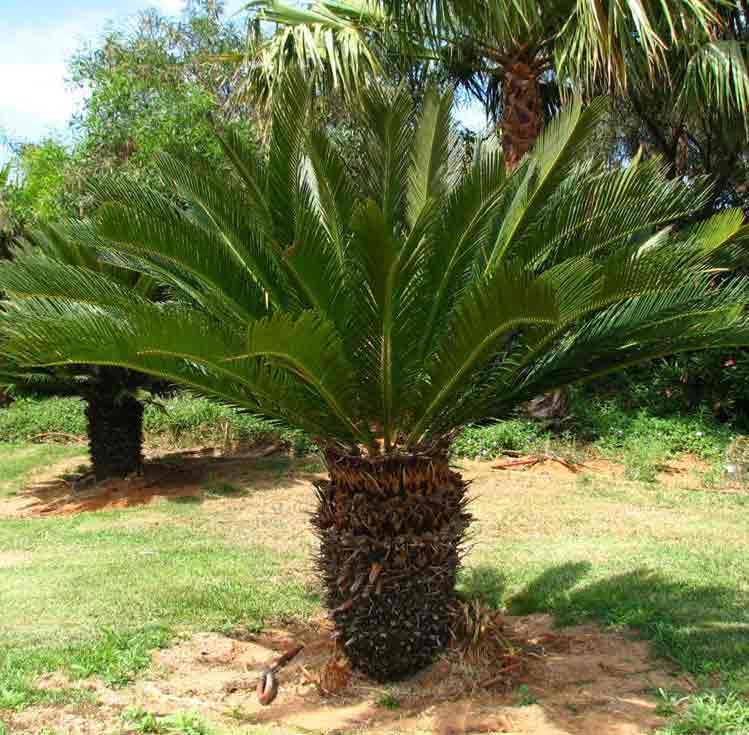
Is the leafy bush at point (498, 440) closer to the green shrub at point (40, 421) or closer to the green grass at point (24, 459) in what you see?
the green grass at point (24, 459)

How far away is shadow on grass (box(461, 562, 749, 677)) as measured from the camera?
4.56 meters

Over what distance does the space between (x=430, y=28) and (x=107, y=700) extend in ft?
23.5

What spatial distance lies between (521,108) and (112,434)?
20.7ft

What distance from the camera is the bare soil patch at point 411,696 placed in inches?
152

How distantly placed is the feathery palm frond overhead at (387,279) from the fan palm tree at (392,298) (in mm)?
12

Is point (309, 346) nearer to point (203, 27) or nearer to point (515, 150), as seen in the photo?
point (515, 150)

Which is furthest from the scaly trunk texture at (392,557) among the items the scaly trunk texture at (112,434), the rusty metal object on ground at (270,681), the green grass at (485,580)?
the scaly trunk texture at (112,434)

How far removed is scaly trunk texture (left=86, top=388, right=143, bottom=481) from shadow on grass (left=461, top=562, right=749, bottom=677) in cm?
545

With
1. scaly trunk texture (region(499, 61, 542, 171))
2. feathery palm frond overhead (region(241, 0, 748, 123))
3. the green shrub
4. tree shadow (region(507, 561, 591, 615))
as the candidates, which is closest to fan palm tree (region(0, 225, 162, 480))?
feathery palm frond overhead (region(241, 0, 748, 123))

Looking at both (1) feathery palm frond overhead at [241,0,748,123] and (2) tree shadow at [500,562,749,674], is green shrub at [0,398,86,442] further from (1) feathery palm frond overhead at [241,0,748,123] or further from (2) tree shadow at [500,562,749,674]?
(2) tree shadow at [500,562,749,674]

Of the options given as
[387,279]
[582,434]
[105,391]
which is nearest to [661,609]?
[387,279]

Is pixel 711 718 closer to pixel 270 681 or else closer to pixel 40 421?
pixel 270 681

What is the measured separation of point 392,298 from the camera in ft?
12.8

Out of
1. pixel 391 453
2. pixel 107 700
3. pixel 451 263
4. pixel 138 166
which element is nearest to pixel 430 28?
pixel 451 263
